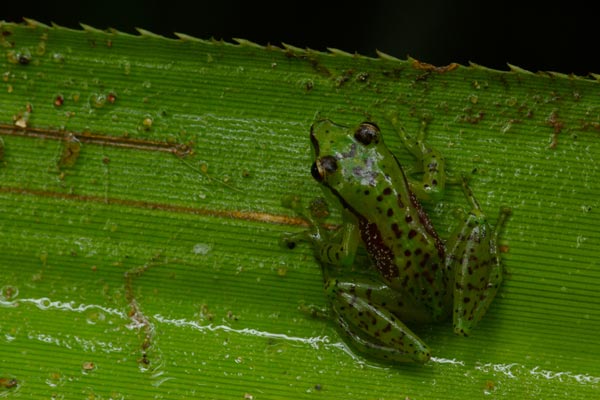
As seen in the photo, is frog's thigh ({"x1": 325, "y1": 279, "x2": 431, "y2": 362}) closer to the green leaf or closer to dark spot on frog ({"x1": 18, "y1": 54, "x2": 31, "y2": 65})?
the green leaf

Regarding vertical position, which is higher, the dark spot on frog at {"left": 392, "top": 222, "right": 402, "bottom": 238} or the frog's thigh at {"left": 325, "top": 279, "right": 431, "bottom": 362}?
the dark spot on frog at {"left": 392, "top": 222, "right": 402, "bottom": 238}

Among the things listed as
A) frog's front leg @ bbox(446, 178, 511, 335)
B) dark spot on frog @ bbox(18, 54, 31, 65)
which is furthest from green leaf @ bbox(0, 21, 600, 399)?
frog's front leg @ bbox(446, 178, 511, 335)

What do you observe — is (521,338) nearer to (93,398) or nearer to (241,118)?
(241,118)

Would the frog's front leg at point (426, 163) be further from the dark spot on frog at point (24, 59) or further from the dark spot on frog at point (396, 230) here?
the dark spot on frog at point (24, 59)

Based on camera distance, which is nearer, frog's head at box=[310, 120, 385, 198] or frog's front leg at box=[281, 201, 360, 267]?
frog's head at box=[310, 120, 385, 198]

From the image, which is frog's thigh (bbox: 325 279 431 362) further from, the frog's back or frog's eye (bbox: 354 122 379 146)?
frog's eye (bbox: 354 122 379 146)

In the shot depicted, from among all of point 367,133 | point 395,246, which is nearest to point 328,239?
point 395,246

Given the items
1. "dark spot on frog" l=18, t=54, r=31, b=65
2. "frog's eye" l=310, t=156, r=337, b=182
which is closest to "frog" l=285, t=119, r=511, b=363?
"frog's eye" l=310, t=156, r=337, b=182

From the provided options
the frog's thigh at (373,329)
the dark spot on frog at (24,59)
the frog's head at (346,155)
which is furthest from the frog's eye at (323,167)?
the dark spot on frog at (24,59)

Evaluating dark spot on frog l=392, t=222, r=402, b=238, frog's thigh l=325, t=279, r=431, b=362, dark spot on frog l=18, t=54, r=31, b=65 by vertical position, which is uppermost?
dark spot on frog l=18, t=54, r=31, b=65
